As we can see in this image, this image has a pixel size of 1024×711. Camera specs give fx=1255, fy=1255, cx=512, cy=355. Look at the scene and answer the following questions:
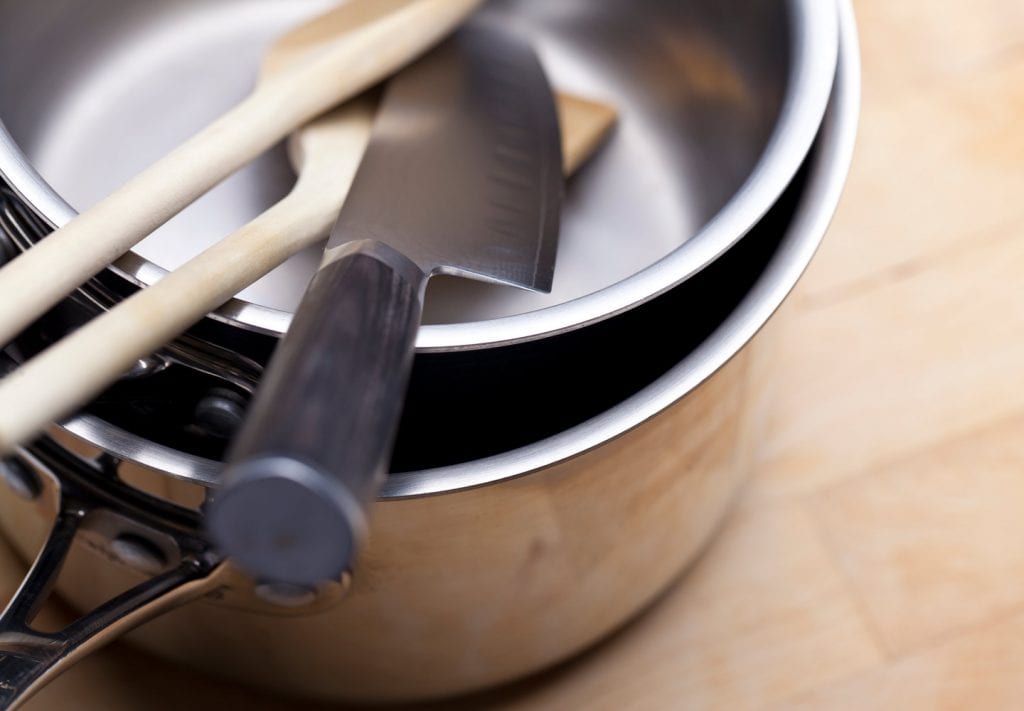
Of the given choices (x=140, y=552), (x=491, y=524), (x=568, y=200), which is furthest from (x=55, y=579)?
(x=568, y=200)

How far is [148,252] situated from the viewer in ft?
1.75

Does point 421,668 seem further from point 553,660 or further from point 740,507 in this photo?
point 740,507

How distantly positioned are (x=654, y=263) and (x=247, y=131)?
149 mm

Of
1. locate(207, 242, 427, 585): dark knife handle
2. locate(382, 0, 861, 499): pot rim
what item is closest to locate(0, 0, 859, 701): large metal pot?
locate(382, 0, 861, 499): pot rim

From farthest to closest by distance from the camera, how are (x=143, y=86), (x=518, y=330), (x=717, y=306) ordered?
(x=143, y=86) → (x=717, y=306) → (x=518, y=330)

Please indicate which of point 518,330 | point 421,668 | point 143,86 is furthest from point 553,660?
point 143,86

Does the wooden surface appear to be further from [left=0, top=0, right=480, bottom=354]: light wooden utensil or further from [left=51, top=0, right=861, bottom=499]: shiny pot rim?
[left=0, top=0, right=480, bottom=354]: light wooden utensil

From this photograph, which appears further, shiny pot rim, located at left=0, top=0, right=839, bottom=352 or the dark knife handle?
shiny pot rim, located at left=0, top=0, right=839, bottom=352

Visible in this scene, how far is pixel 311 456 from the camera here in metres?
0.23

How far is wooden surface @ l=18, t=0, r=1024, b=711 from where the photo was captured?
1.73 ft

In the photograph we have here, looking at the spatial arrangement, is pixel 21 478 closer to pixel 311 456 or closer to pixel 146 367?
pixel 146 367

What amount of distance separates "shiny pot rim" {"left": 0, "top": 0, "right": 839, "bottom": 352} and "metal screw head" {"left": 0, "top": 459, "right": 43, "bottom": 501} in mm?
86

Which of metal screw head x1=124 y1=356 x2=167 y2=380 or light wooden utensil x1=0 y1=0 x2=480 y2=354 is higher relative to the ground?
light wooden utensil x1=0 y1=0 x2=480 y2=354

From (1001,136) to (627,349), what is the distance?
1.09 feet
